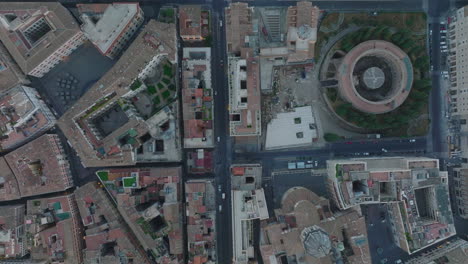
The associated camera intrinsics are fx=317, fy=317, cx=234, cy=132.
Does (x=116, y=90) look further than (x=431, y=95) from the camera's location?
No

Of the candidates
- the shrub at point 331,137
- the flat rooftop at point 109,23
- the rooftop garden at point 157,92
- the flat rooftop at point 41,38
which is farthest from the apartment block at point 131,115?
the shrub at point 331,137

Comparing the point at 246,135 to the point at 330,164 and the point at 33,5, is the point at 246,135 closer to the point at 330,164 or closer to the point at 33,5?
the point at 330,164

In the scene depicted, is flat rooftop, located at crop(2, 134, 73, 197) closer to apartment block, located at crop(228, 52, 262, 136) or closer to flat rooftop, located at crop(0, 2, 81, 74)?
flat rooftop, located at crop(0, 2, 81, 74)

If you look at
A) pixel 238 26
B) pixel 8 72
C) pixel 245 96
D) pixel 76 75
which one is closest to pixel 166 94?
pixel 245 96

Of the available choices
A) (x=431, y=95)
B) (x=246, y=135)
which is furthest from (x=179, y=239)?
(x=431, y=95)

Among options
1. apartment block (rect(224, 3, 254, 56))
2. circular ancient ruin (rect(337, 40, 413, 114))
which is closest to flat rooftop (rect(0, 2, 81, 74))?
apartment block (rect(224, 3, 254, 56))

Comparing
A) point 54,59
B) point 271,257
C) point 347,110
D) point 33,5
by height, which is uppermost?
point 33,5

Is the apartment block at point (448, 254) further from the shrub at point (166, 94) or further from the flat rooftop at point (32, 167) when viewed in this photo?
the flat rooftop at point (32, 167)
